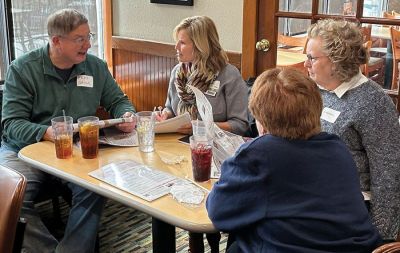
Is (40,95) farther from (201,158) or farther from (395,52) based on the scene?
(395,52)

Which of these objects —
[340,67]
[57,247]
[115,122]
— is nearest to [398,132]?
[340,67]

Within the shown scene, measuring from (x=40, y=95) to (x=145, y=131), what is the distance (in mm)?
690

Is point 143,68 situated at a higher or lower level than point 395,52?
lower

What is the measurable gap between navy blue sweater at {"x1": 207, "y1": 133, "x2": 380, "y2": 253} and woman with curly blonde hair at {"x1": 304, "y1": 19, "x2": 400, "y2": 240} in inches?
16.6

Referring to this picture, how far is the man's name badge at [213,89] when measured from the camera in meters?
2.40

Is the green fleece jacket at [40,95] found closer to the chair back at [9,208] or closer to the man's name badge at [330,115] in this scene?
the chair back at [9,208]

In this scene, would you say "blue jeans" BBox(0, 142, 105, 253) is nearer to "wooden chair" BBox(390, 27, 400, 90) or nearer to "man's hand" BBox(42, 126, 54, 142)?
"man's hand" BBox(42, 126, 54, 142)

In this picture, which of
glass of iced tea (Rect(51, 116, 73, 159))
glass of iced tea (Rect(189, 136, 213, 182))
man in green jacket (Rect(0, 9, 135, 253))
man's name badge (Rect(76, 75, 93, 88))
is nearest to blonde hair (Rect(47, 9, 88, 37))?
man in green jacket (Rect(0, 9, 135, 253))

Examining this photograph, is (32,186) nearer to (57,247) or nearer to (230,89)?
(57,247)

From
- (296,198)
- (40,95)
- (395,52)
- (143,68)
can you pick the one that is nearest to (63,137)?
(40,95)

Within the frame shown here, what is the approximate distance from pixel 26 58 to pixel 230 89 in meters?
0.98

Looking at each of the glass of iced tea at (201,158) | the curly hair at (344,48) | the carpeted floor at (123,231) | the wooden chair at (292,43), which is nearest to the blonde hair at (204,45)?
the wooden chair at (292,43)

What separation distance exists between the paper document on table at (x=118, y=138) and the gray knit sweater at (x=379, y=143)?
838 mm

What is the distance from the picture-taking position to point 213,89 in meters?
2.40
